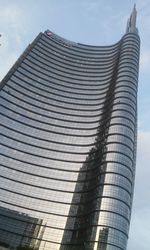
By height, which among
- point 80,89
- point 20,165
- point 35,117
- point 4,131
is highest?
point 80,89

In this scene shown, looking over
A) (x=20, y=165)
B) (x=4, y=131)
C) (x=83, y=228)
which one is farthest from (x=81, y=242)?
(x=4, y=131)

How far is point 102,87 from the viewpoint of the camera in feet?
590

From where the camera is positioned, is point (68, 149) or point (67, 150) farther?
point (68, 149)

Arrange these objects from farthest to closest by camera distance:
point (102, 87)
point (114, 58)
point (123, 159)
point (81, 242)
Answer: point (114, 58) < point (102, 87) < point (123, 159) < point (81, 242)

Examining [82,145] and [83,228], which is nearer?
[83,228]

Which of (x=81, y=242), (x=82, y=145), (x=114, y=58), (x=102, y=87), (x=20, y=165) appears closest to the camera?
(x=81, y=242)

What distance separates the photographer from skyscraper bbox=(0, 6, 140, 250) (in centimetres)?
12425

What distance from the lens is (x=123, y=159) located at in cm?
13062

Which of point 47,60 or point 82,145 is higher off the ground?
point 47,60

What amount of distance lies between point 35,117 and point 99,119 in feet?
102

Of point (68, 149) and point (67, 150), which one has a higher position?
point (68, 149)

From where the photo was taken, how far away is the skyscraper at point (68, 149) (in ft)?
408

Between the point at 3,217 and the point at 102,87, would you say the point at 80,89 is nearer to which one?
the point at 102,87

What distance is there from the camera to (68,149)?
155 meters
